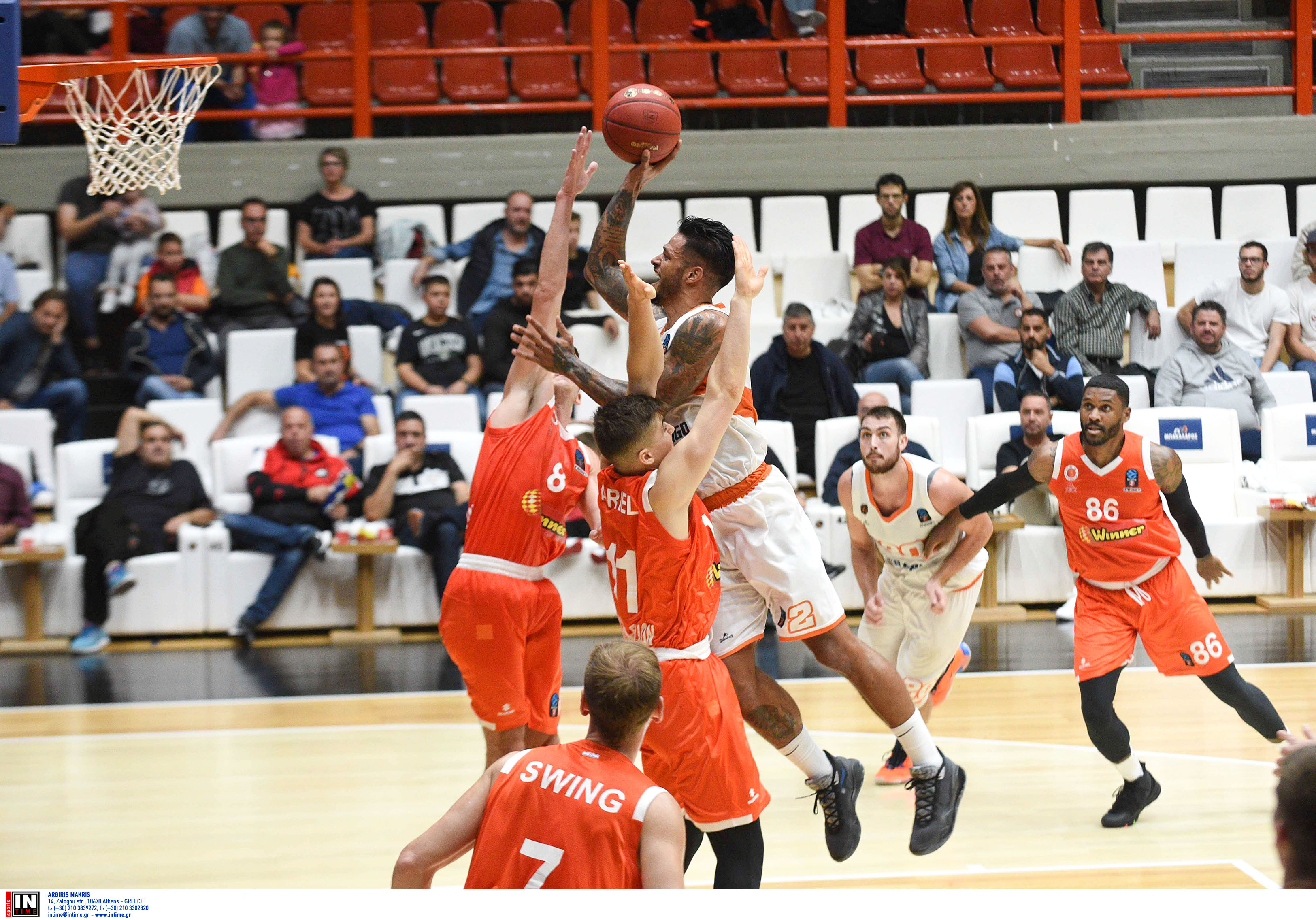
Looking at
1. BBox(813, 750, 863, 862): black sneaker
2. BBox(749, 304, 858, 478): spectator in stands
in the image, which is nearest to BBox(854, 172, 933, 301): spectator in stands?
BBox(749, 304, 858, 478): spectator in stands

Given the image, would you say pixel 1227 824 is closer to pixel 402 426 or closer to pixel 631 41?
pixel 402 426

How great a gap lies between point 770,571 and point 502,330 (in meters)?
5.02

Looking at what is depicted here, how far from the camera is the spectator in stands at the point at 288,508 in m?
7.68

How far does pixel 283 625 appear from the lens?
25.7 feet

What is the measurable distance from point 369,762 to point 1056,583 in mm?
4360

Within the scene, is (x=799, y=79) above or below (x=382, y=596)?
above

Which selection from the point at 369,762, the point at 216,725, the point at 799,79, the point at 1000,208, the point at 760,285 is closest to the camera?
the point at 760,285

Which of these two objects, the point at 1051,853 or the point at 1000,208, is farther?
the point at 1000,208

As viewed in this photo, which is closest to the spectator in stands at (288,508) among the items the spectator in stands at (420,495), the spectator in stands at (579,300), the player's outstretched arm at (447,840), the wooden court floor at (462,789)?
the spectator in stands at (420,495)

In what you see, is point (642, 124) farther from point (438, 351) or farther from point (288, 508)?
point (438, 351)

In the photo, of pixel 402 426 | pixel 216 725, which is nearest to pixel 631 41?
pixel 402 426

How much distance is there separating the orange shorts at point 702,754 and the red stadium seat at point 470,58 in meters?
8.24

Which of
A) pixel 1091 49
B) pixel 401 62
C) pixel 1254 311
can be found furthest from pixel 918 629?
pixel 1091 49

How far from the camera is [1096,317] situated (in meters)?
8.94
